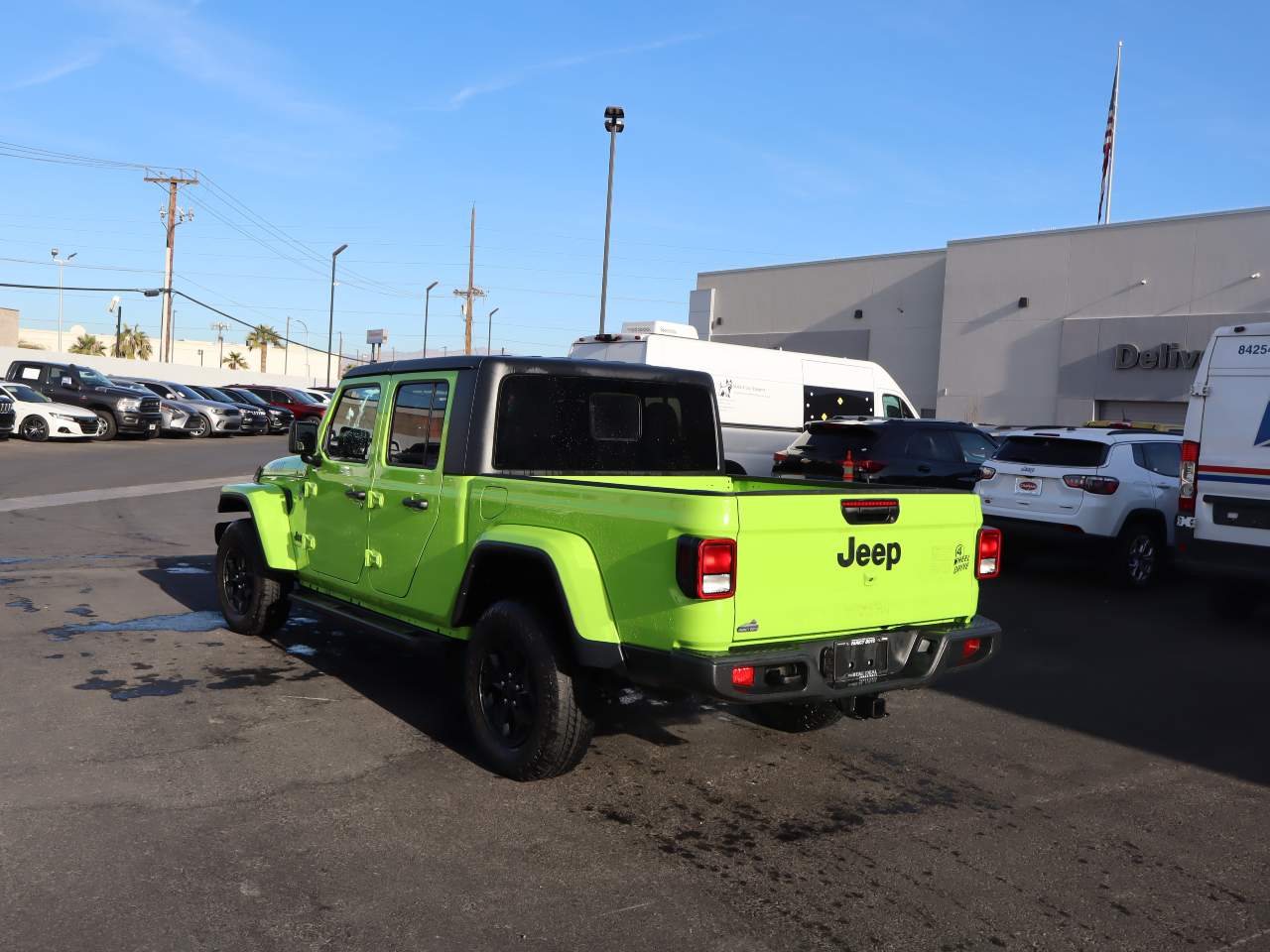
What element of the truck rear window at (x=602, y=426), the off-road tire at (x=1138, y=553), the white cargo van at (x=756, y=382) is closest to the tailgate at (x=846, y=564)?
the truck rear window at (x=602, y=426)

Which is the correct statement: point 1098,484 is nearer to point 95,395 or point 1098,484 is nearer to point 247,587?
point 247,587

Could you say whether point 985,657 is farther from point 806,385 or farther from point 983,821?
point 806,385

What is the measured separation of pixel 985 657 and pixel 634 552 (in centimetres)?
191

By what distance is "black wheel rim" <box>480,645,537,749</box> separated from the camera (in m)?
4.89

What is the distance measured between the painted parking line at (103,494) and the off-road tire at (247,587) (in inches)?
309

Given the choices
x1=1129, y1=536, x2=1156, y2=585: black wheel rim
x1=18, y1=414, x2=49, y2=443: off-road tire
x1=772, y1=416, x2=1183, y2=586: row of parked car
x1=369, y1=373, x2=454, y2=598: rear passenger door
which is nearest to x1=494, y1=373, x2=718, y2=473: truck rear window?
x1=369, y1=373, x2=454, y2=598: rear passenger door

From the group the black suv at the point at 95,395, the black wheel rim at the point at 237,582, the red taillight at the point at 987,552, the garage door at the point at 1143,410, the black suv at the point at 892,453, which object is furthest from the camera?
the garage door at the point at 1143,410

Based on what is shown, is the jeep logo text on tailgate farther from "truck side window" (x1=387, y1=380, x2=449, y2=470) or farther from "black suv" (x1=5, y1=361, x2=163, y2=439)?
"black suv" (x1=5, y1=361, x2=163, y2=439)

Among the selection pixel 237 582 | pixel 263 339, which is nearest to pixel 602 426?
pixel 237 582

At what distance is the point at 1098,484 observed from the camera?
35.4 ft

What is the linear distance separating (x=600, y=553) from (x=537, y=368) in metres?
1.48

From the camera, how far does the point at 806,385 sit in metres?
17.6

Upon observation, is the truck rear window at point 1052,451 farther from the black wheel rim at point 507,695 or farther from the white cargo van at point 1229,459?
the black wheel rim at point 507,695

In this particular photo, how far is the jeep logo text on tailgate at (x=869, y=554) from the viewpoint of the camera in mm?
4672
